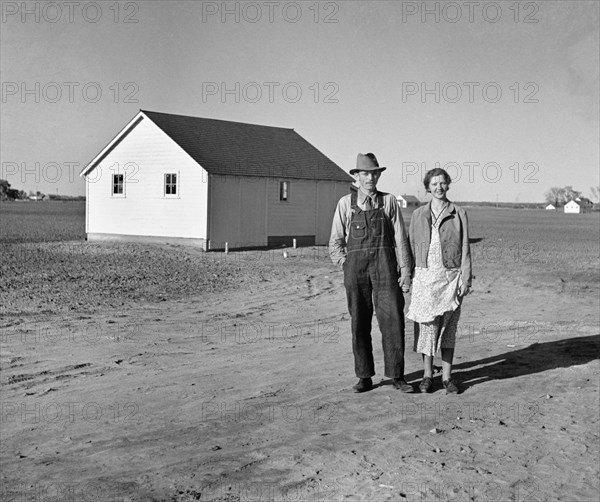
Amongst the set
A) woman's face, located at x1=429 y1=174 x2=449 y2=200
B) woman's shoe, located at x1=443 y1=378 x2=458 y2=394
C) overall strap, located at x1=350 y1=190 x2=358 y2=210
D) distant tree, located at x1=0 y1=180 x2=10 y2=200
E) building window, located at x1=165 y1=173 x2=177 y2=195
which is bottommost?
woman's shoe, located at x1=443 y1=378 x2=458 y2=394

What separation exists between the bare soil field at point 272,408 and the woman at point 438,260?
82cm

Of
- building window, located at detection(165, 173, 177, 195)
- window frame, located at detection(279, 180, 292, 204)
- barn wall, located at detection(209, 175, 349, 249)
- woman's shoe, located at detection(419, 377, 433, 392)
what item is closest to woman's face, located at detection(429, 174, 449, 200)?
woman's shoe, located at detection(419, 377, 433, 392)

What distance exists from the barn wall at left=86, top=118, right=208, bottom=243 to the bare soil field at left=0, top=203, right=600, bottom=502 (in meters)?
12.9

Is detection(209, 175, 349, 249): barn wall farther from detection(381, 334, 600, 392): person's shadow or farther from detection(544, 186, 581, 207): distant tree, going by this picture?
detection(544, 186, 581, 207): distant tree

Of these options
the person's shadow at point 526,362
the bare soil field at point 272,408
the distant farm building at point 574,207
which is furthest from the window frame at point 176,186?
the distant farm building at point 574,207

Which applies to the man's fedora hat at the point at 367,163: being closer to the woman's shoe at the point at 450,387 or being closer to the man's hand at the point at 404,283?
the man's hand at the point at 404,283

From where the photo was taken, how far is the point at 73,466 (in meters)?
6.10

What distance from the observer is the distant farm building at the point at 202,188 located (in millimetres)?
27812

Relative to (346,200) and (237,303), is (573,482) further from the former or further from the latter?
(237,303)

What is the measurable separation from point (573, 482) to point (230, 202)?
76.7ft

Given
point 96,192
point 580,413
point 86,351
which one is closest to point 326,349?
point 86,351

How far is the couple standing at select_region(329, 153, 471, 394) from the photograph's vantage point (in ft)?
24.0

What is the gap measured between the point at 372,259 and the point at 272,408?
1758mm

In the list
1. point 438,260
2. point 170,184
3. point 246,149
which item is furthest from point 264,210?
point 438,260
